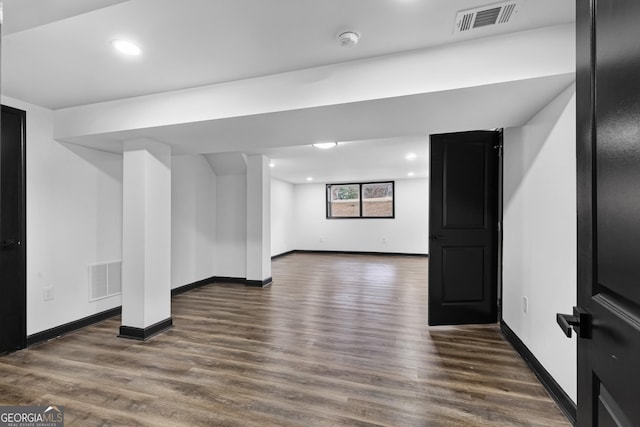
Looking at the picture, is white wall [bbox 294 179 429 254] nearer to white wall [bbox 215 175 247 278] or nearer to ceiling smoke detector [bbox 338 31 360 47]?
white wall [bbox 215 175 247 278]

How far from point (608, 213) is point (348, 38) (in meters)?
1.61

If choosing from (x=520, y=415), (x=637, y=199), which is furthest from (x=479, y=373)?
(x=637, y=199)

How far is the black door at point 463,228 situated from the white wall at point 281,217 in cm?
557

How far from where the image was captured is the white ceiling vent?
154cm

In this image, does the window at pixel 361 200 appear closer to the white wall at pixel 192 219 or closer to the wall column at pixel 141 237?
the white wall at pixel 192 219

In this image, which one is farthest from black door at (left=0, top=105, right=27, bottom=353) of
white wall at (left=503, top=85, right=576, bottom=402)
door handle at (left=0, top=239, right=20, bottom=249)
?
white wall at (left=503, top=85, right=576, bottom=402)

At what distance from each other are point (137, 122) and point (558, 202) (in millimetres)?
3466

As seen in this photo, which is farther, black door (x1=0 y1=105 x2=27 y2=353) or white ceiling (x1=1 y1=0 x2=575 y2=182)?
black door (x1=0 y1=105 x2=27 y2=353)

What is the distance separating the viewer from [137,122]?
268 cm

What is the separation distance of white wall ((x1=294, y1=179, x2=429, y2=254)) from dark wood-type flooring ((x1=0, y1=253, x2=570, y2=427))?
196 inches

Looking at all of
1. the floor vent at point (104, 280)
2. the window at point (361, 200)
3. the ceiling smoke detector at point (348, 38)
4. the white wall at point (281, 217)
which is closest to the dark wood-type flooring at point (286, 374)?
the floor vent at point (104, 280)

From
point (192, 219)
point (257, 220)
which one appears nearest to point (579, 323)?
point (257, 220)

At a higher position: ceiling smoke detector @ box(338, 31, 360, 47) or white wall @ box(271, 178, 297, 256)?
ceiling smoke detector @ box(338, 31, 360, 47)

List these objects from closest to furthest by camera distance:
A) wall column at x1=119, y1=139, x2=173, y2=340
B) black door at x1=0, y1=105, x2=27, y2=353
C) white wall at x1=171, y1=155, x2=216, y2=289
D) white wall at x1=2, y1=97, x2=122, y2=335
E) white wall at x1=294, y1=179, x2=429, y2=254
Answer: black door at x1=0, y1=105, x2=27, y2=353 → white wall at x1=2, y1=97, x2=122, y2=335 → wall column at x1=119, y1=139, x2=173, y2=340 → white wall at x1=171, y1=155, x2=216, y2=289 → white wall at x1=294, y1=179, x2=429, y2=254
